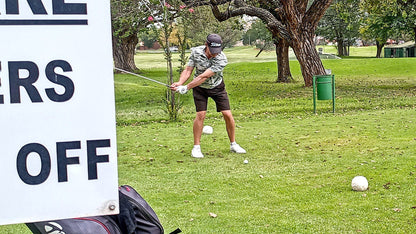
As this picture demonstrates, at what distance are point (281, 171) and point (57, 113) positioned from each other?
612 centimetres

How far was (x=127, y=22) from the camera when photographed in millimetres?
18625

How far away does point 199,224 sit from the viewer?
5.00 meters

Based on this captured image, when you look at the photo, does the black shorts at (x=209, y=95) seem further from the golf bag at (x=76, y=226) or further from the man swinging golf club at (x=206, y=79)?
the golf bag at (x=76, y=226)

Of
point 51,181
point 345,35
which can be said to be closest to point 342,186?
point 51,181

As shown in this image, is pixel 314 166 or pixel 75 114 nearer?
pixel 75 114

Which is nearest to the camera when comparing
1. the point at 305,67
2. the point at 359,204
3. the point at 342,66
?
the point at 359,204

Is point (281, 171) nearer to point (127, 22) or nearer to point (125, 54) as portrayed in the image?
point (127, 22)

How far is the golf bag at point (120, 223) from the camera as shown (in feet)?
7.25

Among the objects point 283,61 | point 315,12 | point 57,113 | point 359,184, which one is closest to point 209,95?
point 359,184

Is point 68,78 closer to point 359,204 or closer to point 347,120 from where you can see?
point 359,204

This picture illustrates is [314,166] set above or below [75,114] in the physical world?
below

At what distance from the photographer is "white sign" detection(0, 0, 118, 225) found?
1.18m

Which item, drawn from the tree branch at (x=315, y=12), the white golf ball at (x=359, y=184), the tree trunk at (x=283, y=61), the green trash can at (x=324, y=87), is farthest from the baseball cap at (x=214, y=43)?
the tree trunk at (x=283, y=61)

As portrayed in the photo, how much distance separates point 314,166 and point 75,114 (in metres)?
6.43
